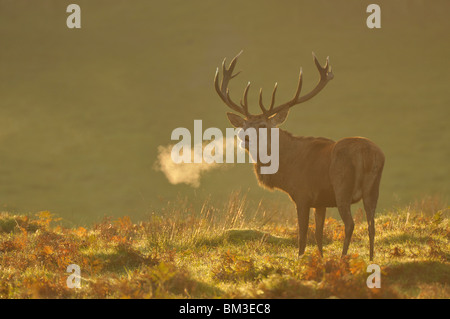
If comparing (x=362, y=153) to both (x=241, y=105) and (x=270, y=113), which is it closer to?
(x=270, y=113)

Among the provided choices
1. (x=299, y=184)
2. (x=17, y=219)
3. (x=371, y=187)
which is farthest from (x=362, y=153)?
(x=17, y=219)

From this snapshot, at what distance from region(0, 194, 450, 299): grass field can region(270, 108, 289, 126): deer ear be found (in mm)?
2644

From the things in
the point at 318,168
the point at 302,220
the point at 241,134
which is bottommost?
the point at 302,220

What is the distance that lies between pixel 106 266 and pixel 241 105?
4.19 metres

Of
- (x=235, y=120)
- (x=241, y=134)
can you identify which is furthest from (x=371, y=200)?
(x=235, y=120)

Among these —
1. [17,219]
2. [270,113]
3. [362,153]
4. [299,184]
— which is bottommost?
[17,219]

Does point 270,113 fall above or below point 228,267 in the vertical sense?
above

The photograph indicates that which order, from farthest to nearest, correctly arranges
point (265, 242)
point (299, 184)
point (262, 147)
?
point (265, 242), point (262, 147), point (299, 184)

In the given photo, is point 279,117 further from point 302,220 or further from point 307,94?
point 302,220

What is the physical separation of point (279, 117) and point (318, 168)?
1.57 m

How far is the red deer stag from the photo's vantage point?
8.43 meters

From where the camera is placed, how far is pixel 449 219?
13055mm

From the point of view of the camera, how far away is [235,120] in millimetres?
10320

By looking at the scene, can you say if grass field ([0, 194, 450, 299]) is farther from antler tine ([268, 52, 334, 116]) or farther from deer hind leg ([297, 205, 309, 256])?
antler tine ([268, 52, 334, 116])
